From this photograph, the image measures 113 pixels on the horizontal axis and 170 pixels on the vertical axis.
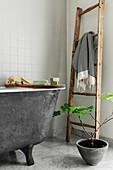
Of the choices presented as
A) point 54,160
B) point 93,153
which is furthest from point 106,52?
point 54,160

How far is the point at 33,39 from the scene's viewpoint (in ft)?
8.45

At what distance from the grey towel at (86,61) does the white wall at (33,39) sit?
0.53 meters

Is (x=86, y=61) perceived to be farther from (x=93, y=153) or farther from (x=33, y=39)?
(x=93, y=153)

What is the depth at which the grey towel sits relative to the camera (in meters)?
2.26

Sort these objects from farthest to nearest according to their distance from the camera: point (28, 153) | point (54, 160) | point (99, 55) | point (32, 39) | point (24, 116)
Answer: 1. point (32, 39)
2. point (99, 55)
3. point (54, 160)
4. point (28, 153)
5. point (24, 116)

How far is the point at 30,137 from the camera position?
178 centimetres

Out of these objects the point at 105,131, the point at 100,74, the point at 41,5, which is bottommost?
the point at 105,131

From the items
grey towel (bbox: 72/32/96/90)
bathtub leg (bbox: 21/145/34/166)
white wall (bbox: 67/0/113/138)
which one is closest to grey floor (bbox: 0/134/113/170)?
bathtub leg (bbox: 21/145/34/166)

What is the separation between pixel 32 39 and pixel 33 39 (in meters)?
0.02

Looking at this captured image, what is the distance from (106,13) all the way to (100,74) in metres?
0.78

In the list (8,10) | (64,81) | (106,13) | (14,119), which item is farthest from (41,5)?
(14,119)

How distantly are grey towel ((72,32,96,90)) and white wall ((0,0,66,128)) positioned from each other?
528mm

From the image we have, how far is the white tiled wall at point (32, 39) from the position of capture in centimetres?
234

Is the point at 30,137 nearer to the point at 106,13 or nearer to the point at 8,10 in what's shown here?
the point at 8,10
